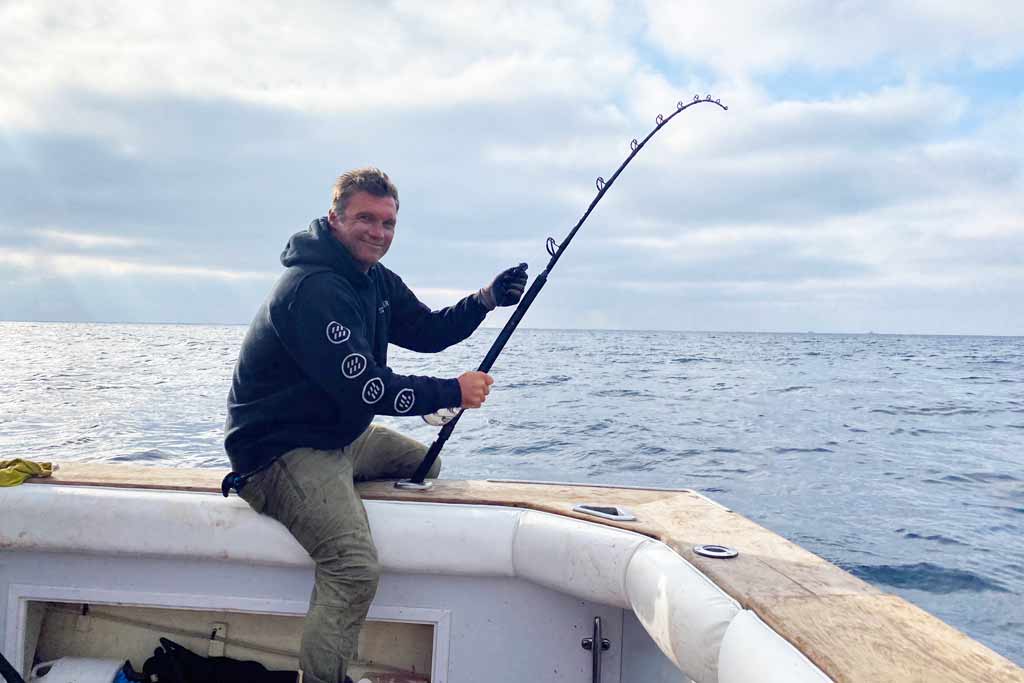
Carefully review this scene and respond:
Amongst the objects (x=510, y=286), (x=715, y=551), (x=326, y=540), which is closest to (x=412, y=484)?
(x=326, y=540)

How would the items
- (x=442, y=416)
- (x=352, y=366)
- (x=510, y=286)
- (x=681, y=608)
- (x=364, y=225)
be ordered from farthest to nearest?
(x=510, y=286), (x=442, y=416), (x=364, y=225), (x=352, y=366), (x=681, y=608)

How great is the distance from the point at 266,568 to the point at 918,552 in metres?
5.31

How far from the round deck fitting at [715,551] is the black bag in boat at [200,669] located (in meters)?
1.50

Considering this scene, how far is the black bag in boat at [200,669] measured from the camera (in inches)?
101

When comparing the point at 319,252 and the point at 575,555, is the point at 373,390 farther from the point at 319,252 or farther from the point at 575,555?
the point at 575,555

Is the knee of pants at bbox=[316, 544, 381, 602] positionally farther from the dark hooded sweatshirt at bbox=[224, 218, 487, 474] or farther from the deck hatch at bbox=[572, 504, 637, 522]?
the deck hatch at bbox=[572, 504, 637, 522]

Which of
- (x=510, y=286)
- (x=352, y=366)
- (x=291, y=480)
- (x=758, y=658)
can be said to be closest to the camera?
(x=758, y=658)

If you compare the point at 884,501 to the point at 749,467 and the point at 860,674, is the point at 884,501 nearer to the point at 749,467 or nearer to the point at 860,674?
the point at 749,467

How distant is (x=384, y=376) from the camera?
2.27m

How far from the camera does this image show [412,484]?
2758 millimetres

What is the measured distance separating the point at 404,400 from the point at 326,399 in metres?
0.27

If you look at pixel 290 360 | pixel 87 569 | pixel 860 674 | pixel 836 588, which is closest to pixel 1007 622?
pixel 836 588

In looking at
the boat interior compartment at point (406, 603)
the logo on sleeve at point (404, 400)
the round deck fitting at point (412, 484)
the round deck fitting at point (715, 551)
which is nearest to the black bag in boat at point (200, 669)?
the boat interior compartment at point (406, 603)

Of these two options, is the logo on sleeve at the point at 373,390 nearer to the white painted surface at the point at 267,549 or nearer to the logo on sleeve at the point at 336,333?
the logo on sleeve at the point at 336,333
